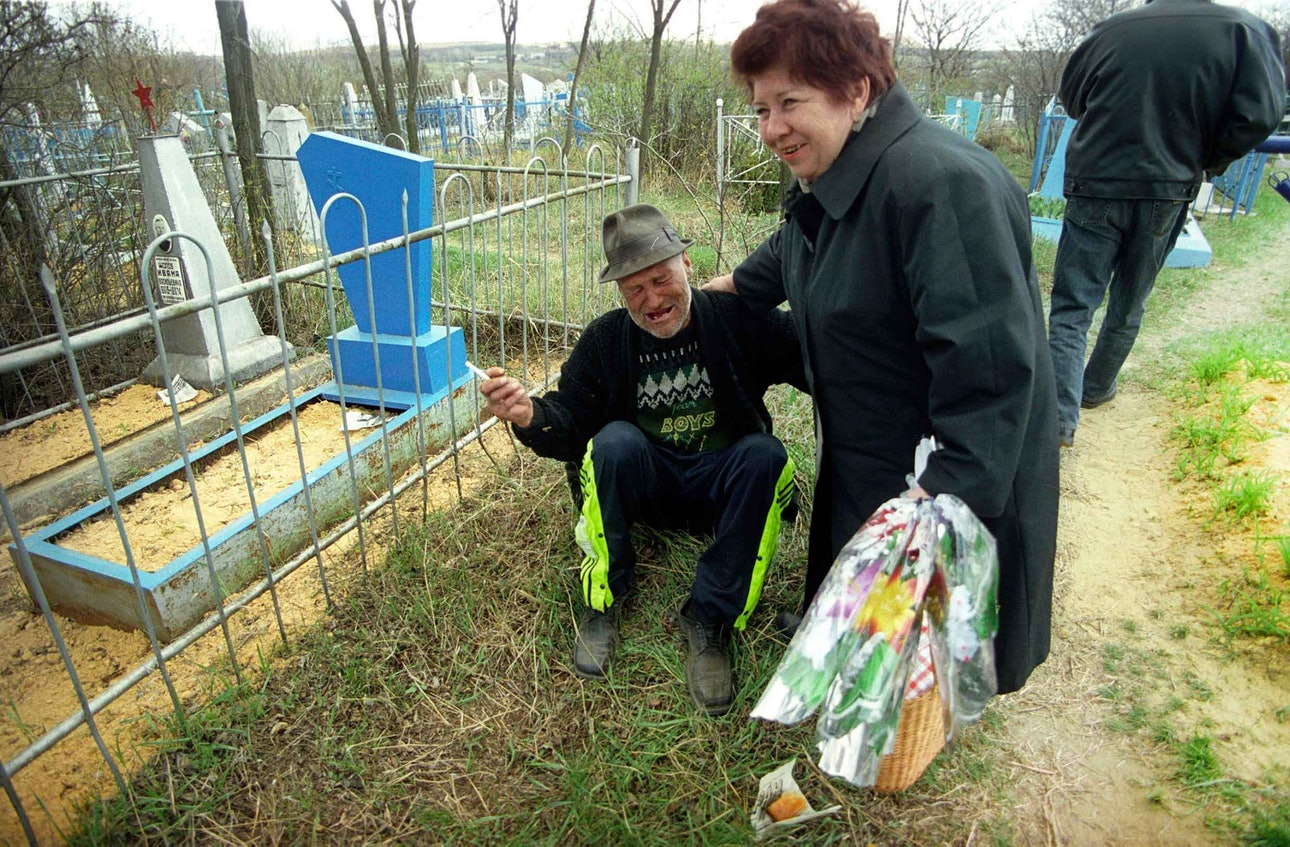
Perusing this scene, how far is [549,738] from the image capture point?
1998mm

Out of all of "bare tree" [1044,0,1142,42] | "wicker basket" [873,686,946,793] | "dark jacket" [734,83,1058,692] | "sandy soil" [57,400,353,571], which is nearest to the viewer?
"dark jacket" [734,83,1058,692]

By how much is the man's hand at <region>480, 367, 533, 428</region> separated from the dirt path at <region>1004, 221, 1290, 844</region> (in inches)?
63.2

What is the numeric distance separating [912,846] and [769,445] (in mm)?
1034

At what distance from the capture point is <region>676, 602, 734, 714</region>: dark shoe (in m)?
2.06

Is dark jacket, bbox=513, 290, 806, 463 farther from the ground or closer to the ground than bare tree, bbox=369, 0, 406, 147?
closer to the ground

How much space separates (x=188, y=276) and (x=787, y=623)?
12.2 feet

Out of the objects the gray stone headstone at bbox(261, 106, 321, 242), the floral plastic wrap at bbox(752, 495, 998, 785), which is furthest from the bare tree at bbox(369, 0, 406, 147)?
the floral plastic wrap at bbox(752, 495, 998, 785)

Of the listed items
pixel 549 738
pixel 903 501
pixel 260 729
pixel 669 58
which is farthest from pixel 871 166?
pixel 669 58

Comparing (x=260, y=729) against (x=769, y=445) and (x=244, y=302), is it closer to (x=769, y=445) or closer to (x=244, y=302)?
(x=769, y=445)

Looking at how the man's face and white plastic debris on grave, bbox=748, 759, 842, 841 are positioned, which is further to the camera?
the man's face

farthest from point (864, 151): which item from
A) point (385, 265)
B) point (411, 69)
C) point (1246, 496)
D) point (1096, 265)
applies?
point (411, 69)

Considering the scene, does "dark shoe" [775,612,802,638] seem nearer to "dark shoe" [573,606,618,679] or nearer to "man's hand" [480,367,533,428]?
"dark shoe" [573,606,618,679]

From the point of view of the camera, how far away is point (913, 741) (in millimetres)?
1548

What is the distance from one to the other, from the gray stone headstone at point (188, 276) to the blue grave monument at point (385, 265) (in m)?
0.88
